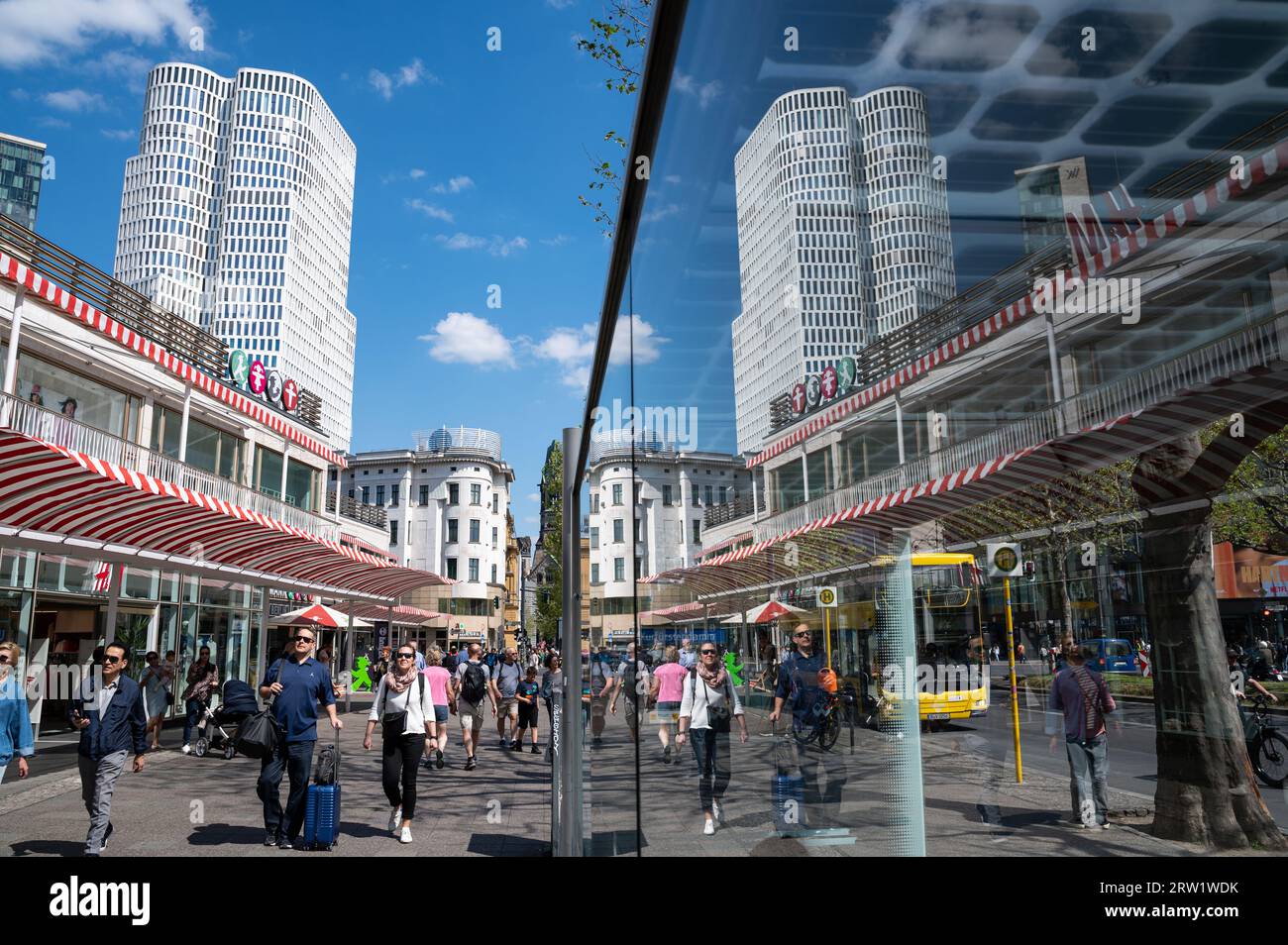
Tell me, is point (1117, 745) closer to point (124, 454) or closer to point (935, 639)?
point (935, 639)

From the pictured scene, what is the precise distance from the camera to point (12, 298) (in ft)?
55.9

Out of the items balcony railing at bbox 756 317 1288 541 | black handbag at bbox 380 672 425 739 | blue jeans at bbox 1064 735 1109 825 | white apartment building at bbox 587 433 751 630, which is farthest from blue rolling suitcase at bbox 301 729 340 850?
blue jeans at bbox 1064 735 1109 825

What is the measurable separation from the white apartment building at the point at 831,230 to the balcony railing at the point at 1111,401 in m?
0.15

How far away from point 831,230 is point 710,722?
→ 49.5 inches

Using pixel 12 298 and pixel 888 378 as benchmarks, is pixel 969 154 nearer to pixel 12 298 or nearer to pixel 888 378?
pixel 888 378

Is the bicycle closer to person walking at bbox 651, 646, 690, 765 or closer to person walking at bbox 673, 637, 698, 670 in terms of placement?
person walking at bbox 651, 646, 690, 765

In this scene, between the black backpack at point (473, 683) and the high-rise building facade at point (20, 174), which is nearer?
the black backpack at point (473, 683)

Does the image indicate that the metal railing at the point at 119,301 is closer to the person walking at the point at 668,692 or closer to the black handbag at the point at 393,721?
the black handbag at the point at 393,721

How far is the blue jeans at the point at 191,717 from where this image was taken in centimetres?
1524

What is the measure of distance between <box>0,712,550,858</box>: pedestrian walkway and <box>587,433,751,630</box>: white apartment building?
2.99m

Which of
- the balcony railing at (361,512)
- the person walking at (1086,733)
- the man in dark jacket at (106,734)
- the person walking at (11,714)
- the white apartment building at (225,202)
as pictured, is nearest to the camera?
the person walking at (1086,733)

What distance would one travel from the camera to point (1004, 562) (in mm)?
757
